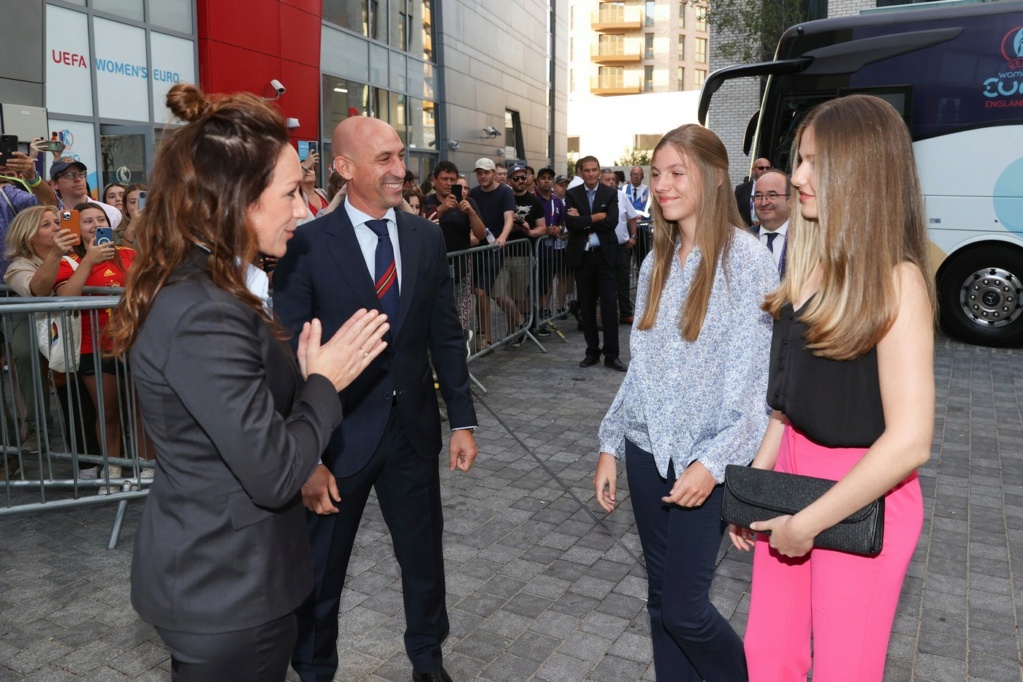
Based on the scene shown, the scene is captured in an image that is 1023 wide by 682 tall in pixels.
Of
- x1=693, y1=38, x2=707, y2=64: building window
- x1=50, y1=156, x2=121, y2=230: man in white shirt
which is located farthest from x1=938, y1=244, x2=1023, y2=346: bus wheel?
x1=693, y1=38, x2=707, y2=64: building window

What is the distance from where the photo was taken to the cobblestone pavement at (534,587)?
357 cm

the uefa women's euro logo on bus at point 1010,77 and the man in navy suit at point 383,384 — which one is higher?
the uefa women's euro logo on bus at point 1010,77

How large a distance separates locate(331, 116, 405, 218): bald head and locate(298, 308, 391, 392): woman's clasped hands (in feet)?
3.63

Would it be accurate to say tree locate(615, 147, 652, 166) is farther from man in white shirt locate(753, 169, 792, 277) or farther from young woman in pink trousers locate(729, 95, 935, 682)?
young woman in pink trousers locate(729, 95, 935, 682)

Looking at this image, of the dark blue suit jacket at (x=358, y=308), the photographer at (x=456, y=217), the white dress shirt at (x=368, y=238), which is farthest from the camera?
the photographer at (x=456, y=217)

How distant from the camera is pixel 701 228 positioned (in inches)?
104

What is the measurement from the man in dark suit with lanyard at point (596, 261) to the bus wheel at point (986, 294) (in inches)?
175

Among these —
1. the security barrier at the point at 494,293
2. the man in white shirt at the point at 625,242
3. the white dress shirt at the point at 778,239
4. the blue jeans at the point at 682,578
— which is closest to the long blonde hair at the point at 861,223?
the blue jeans at the point at 682,578

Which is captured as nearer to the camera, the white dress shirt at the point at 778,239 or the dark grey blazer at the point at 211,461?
the dark grey blazer at the point at 211,461

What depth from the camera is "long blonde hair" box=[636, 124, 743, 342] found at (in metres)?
2.57

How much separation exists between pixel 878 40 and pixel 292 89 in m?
12.3

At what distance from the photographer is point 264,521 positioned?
1.89 meters

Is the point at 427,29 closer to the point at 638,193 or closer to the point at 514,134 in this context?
the point at 514,134

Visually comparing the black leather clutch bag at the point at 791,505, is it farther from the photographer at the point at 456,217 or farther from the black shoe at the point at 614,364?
the black shoe at the point at 614,364
